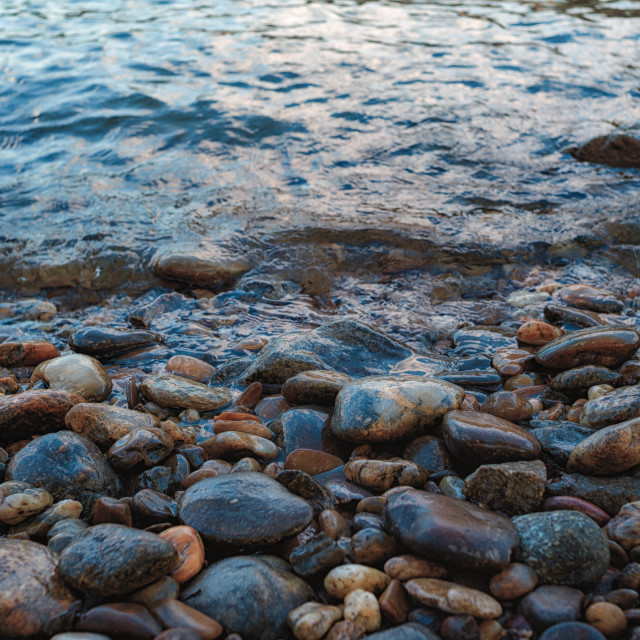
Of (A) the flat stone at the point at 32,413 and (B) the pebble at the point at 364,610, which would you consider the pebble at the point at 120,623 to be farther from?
(A) the flat stone at the point at 32,413

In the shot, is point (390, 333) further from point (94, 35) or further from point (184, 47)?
point (94, 35)

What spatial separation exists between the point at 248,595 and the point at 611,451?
4.56 ft

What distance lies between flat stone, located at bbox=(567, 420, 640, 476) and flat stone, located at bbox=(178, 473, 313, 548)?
1.07m

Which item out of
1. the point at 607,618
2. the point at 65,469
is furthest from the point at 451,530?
the point at 65,469

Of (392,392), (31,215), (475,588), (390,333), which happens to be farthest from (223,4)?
(475,588)

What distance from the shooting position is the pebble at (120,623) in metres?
1.56

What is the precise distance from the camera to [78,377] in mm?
3035

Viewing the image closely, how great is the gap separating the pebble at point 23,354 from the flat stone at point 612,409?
9.77ft

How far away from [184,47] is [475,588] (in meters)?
11.3

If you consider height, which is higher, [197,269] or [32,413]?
[32,413]

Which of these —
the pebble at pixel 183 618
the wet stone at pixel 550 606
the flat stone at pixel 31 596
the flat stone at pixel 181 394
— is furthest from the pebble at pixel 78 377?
the wet stone at pixel 550 606

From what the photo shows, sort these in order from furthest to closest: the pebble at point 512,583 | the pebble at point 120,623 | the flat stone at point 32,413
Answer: the flat stone at point 32,413 < the pebble at point 512,583 < the pebble at point 120,623

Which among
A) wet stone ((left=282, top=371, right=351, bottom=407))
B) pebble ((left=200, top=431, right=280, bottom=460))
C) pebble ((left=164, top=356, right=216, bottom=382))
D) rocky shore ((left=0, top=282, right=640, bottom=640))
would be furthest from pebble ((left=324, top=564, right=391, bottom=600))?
pebble ((left=164, top=356, right=216, bottom=382))

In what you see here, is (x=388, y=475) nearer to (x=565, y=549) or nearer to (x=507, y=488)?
(x=507, y=488)
